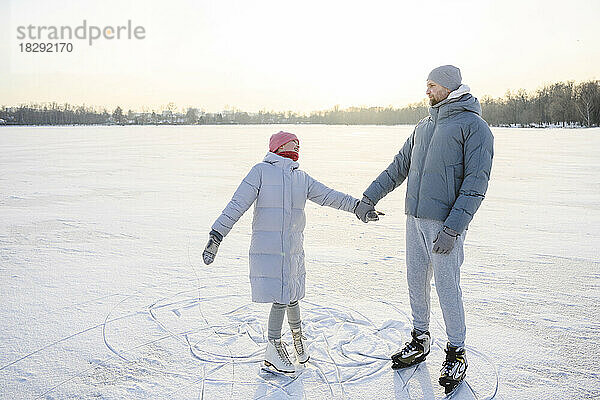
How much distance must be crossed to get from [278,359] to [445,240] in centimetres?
124

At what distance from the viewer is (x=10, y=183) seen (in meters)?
11.9

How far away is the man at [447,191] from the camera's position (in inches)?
111

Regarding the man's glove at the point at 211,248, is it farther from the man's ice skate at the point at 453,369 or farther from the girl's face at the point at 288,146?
the man's ice skate at the point at 453,369

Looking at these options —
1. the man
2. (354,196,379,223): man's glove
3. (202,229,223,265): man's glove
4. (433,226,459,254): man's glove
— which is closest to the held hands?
(354,196,379,223): man's glove

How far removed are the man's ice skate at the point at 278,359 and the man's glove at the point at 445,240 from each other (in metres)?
1.12

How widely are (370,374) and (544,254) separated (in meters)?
3.56

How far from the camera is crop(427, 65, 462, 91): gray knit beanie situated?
296cm

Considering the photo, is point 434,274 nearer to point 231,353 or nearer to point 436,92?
point 436,92

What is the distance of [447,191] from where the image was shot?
293 centimetres

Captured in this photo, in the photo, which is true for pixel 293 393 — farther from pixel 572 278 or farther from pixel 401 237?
pixel 401 237

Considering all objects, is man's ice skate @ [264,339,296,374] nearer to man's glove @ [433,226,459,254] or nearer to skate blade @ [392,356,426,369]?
skate blade @ [392,356,426,369]

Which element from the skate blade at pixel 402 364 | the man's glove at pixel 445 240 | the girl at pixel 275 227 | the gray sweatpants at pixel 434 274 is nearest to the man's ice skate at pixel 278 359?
the girl at pixel 275 227

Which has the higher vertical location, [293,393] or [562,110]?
[562,110]

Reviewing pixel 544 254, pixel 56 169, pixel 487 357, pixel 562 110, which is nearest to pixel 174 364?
pixel 487 357
